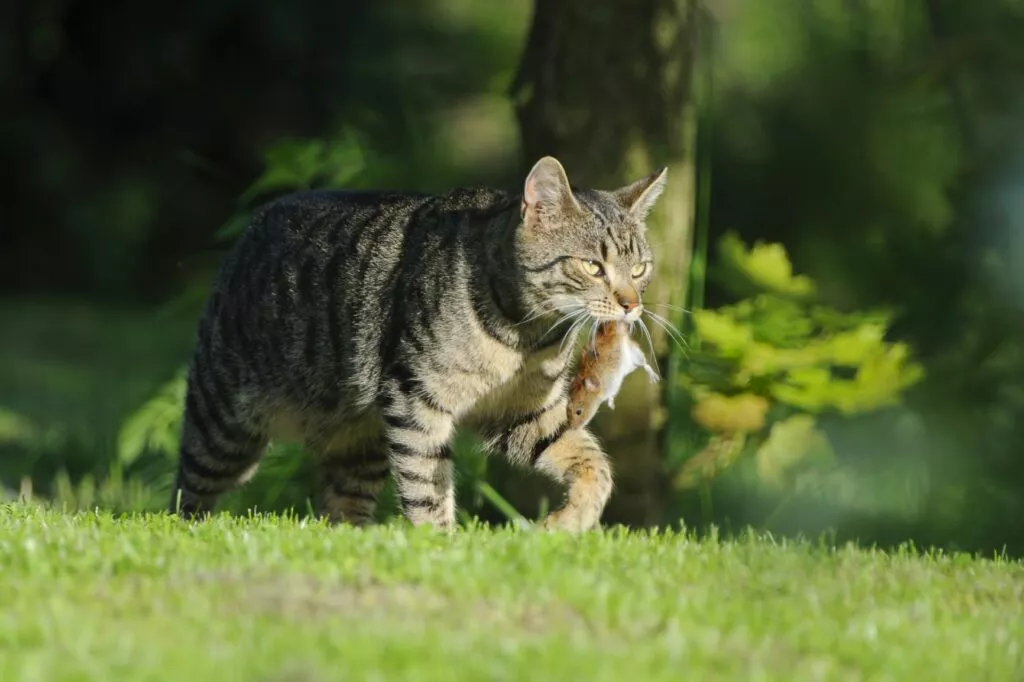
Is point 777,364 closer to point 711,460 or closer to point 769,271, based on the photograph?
point 769,271

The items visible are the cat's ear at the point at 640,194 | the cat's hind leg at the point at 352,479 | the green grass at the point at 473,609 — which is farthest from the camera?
the cat's hind leg at the point at 352,479

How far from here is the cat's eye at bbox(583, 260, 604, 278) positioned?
5824 millimetres

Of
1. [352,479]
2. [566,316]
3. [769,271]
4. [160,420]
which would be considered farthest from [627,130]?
[160,420]

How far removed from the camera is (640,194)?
20.2ft

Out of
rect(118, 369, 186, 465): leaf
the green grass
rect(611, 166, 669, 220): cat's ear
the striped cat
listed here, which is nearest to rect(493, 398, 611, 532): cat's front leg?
the striped cat

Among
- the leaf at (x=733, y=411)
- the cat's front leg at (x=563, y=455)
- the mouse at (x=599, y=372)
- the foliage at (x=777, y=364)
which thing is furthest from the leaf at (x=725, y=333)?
the cat's front leg at (x=563, y=455)

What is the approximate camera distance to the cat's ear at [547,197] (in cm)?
579

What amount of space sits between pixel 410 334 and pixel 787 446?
210 cm

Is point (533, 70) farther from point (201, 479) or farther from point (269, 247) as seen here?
point (201, 479)

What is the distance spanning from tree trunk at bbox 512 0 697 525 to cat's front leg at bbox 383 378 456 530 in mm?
1708

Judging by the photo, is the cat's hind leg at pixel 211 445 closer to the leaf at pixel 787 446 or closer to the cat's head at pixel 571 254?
the cat's head at pixel 571 254

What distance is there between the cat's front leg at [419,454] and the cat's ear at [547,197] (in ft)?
2.65

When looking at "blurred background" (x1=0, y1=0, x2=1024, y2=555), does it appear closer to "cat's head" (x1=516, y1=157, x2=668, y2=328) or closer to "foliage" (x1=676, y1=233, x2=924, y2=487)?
"foliage" (x1=676, y1=233, x2=924, y2=487)

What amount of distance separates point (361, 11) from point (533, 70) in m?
6.46
